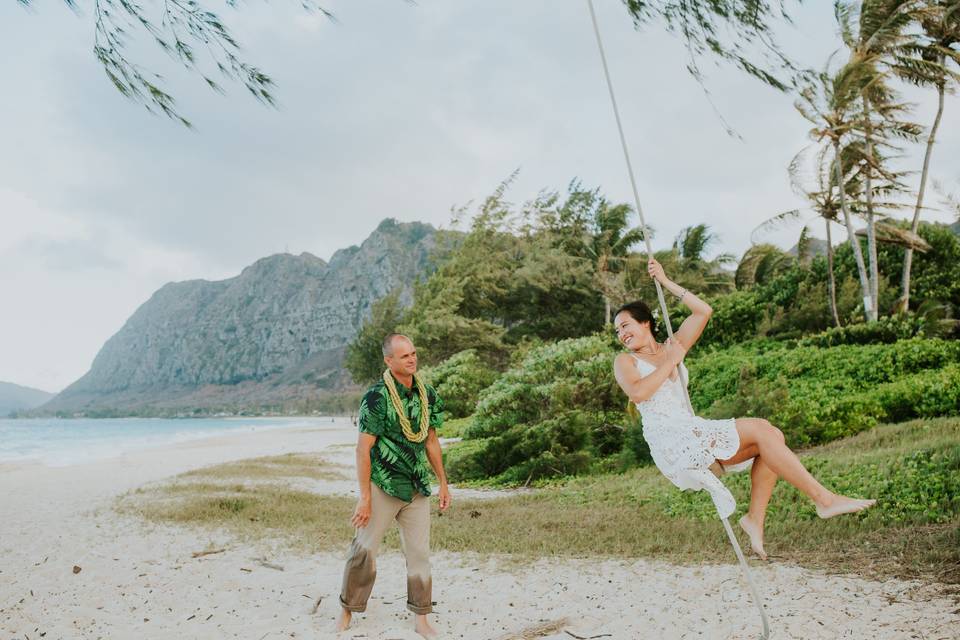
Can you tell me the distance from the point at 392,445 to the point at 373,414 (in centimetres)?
22

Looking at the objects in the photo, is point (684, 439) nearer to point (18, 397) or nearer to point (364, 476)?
point (364, 476)

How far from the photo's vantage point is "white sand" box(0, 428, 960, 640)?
3951 mm

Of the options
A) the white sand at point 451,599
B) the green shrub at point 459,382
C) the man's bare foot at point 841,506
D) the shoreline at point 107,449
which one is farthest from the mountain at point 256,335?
the man's bare foot at point 841,506

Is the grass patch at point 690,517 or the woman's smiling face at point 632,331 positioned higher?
the woman's smiling face at point 632,331

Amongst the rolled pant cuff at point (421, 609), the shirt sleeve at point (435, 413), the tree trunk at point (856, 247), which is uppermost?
the tree trunk at point (856, 247)

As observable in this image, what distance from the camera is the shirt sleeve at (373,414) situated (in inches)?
148

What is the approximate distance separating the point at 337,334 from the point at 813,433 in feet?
449

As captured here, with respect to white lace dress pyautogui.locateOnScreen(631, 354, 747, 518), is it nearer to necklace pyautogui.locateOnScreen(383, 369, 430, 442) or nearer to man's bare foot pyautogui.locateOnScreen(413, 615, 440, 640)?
necklace pyautogui.locateOnScreen(383, 369, 430, 442)

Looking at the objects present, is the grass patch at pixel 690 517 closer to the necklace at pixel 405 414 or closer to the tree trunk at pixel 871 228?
the necklace at pixel 405 414

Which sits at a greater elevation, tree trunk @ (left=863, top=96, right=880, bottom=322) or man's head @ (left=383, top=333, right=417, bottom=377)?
tree trunk @ (left=863, top=96, right=880, bottom=322)

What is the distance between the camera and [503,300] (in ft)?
102

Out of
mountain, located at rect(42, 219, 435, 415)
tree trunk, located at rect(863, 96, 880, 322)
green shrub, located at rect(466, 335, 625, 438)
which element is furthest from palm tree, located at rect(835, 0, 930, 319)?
mountain, located at rect(42, 219, 435, 415)

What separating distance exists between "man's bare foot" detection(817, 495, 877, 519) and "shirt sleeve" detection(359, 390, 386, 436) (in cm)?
224

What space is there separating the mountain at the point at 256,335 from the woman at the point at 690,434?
11301 cm
